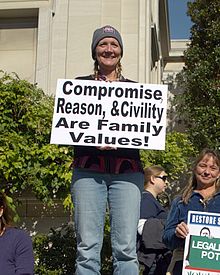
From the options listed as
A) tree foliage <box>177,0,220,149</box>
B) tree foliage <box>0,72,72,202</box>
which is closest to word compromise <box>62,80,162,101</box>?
tree foliage <box>0,72,72,202</box>

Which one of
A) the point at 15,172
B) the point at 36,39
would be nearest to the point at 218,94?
the point at 36,39

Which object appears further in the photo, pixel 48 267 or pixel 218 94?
pixel 218 94

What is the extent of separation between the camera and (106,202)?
390 cm

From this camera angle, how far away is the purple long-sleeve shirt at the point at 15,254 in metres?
4.14

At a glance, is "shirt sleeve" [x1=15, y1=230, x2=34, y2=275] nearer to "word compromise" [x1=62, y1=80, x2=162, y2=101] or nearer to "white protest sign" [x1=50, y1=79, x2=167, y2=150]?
"white protest sign" [x1=50, y1=79, x2=167, y2=150]

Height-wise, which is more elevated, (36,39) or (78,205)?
(36,39)

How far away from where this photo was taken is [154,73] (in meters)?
14.5

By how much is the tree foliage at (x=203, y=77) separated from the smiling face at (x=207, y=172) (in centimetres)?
647

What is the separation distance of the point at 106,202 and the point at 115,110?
704 mm

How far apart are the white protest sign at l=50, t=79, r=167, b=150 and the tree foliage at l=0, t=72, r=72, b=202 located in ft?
11.2

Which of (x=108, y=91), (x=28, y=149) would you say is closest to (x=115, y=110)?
(x=108, y=91)

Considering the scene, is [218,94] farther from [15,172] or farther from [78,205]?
[78,205]

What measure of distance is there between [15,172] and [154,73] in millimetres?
7679

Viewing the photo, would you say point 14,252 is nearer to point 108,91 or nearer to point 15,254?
point 15,254
